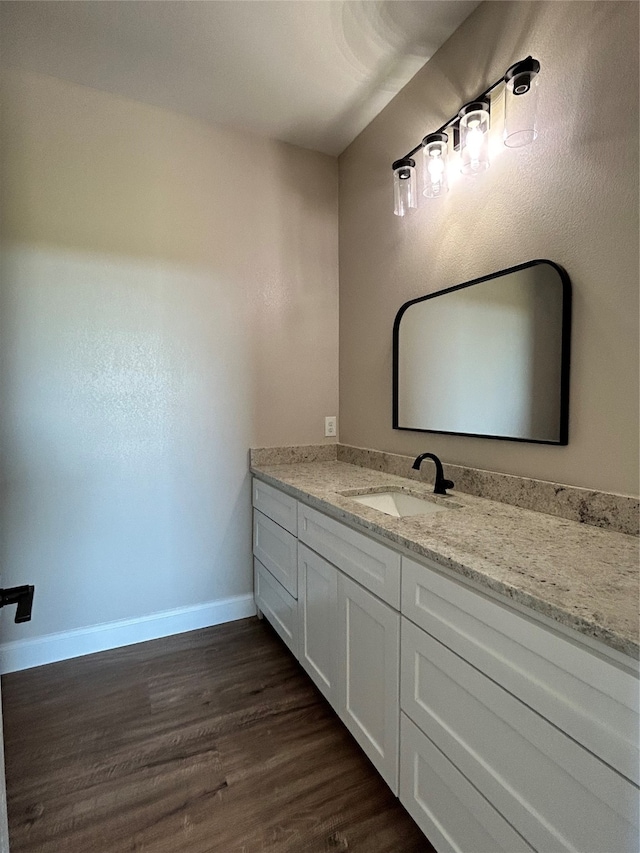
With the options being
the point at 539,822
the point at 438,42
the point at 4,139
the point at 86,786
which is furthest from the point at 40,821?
the point at 438,42

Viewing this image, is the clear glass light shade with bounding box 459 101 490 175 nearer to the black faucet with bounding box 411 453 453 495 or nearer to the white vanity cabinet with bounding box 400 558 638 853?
the black faucet with bounding box 411 453 453 495

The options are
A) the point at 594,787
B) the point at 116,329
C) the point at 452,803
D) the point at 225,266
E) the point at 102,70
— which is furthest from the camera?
the point at 225,266

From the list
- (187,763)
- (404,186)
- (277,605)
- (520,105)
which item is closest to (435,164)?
(404,186)

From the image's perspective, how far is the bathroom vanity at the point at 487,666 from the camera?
0.70 m

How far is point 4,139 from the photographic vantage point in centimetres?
181

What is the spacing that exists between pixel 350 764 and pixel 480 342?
1576 millimetres

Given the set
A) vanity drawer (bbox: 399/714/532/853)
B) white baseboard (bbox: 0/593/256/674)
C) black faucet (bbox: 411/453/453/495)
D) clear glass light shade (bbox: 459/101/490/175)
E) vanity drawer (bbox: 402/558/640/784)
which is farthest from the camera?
white baseboard (bbox: 0/593/256/674)

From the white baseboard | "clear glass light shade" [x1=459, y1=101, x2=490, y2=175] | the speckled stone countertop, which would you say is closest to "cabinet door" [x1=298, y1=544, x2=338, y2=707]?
the speckled stone countertop

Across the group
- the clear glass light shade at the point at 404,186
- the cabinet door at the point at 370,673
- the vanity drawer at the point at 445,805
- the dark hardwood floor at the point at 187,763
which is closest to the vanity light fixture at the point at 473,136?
the clear glass light shade at the point at 404,186

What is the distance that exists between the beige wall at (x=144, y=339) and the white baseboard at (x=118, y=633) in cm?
4

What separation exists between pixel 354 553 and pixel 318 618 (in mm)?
434

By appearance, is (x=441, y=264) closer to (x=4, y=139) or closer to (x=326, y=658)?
(x=326, y=658)

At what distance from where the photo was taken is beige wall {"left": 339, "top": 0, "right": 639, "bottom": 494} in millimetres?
1153

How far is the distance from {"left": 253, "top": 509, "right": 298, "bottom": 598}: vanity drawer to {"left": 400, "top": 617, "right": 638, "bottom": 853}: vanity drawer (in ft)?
2.67
